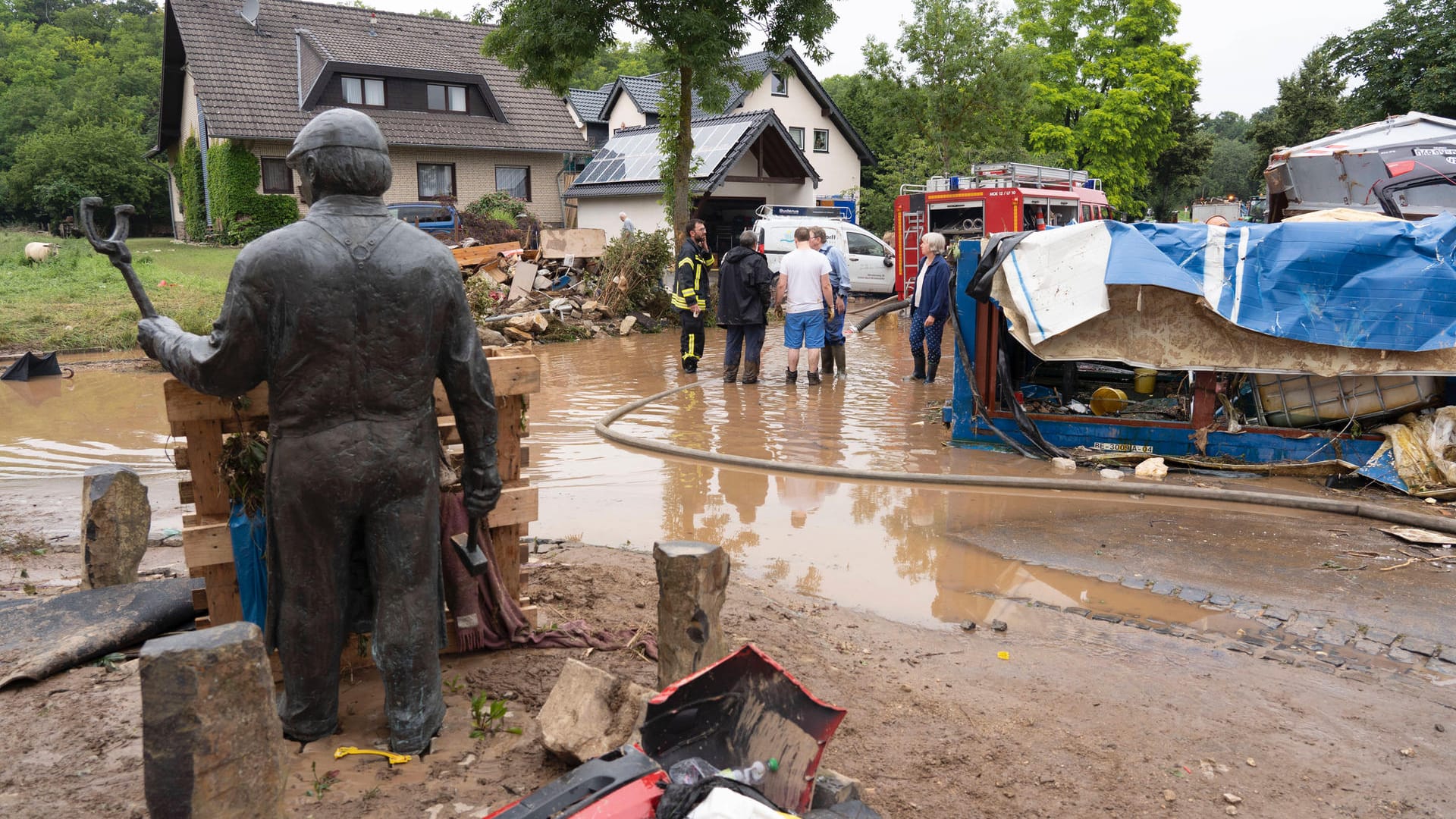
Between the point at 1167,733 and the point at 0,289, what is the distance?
754 inches

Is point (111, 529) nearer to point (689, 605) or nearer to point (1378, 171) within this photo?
point (689, 605)

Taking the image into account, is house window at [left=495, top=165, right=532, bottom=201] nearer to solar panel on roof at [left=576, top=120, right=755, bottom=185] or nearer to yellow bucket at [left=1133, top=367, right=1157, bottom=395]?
solar panel on roof at [left=576, top=120, right=755, bottom=185]

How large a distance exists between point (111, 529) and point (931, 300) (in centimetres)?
871

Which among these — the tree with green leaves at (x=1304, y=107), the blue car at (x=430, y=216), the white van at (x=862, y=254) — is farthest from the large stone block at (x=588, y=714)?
the tree with green leaves at (x=1304, y=107)

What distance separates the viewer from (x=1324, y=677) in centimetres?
444

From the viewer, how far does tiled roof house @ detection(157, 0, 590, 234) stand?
29.1m

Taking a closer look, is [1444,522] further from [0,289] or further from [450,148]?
[450,148]

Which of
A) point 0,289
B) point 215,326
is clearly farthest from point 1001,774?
point 0,289

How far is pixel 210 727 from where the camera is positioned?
236cm

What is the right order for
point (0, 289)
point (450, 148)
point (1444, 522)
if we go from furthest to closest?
point (450, 148) < point (0, 289) < point (1444, 522)

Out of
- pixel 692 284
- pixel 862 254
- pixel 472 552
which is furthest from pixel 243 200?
pixel 472 552

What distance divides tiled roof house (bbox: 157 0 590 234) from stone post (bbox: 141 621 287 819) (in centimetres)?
2725

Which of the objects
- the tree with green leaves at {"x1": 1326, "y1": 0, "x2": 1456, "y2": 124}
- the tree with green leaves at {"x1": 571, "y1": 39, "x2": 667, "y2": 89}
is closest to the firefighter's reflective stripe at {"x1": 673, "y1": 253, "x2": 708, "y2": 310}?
the tree with green leaves at {"x1": 1326, "y1": 0, "x2": 1456, "y2": 124}

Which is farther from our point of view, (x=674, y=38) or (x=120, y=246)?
(x=674, y=38)
